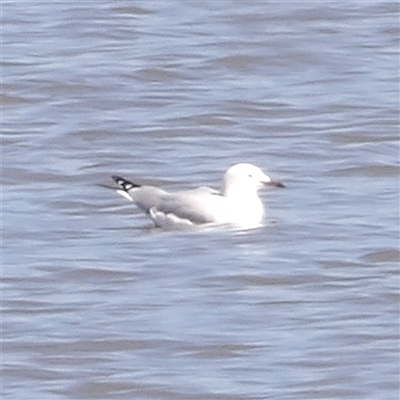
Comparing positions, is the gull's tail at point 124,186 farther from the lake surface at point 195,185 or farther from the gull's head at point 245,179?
the gull's head at point 245,179

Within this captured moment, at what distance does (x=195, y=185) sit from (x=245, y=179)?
57 centimetres

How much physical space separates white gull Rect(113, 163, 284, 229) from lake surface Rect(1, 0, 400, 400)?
102mm

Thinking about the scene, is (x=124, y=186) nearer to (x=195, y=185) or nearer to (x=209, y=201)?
(x=209, y=201)

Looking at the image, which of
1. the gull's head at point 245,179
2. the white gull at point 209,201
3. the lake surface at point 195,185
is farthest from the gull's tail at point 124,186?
the gull's head at point 245,179

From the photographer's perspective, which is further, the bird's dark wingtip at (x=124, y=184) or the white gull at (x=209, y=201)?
the bird's dark wingtip at (x=124, y=184)

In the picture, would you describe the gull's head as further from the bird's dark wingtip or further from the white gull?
the bird's dark wingtip

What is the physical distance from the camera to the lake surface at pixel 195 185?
29.7 ft

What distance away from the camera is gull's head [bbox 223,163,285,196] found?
39.5ft

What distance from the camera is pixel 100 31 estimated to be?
16547 millimetres

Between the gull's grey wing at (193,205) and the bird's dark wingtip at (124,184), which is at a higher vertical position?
the bird's dark wingtip at (124,184)

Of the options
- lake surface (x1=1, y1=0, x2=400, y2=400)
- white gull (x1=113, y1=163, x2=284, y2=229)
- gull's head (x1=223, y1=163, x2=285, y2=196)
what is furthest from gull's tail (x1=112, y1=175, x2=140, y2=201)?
gull's head (x1=223, y1=163, x2=285, y2=196)

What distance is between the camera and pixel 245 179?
12.1m

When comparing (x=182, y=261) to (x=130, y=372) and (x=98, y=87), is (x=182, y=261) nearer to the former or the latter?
(x=130, y=372)

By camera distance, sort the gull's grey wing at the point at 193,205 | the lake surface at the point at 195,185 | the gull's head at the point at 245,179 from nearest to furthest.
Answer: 1. the lake surface at the point at 195,185
2. the gull's grey wing at the point at 193,205
3. the gull's head at the point at 245,179
